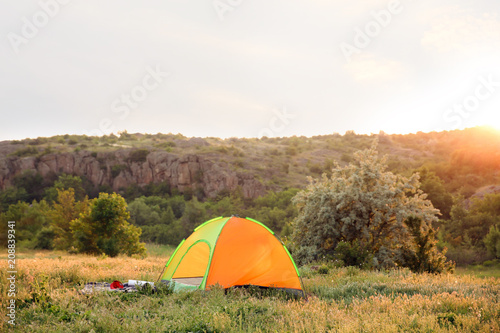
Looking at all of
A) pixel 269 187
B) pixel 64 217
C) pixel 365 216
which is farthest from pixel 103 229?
pixel 269 187

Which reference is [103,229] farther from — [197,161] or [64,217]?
[197,161]

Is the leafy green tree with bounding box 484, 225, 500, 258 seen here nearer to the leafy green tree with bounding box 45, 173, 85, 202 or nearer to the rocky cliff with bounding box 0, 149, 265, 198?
the rocky cliff with bounding box 0, 149, 265, 198

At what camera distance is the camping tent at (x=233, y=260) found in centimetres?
926

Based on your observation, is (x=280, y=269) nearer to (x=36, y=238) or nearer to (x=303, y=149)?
(x=36, y=238)

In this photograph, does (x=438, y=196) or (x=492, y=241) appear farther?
(x=438, y=196)

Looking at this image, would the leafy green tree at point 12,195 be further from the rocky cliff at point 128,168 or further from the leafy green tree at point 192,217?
the leafy green tree at point 192,217

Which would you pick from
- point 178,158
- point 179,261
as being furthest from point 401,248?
point 178,158

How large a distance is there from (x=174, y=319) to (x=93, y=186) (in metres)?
63.1

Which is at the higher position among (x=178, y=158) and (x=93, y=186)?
(x=178, y=158)

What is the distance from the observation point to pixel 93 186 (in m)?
63.4

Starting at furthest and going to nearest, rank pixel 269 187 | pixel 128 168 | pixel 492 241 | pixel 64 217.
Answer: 1. pixel 128 168
2. pixel 269 187
3. pixel 64 217
4. pixel 492 241

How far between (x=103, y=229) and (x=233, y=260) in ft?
53.6

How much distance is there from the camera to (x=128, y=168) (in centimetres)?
6481

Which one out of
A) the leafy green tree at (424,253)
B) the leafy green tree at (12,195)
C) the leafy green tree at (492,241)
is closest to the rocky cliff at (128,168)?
the leafy green tree at (12,195)
